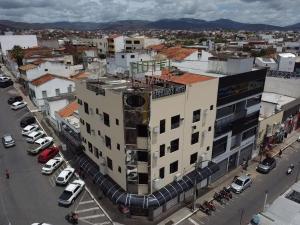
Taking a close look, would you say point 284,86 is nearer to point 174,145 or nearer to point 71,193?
point 174,145

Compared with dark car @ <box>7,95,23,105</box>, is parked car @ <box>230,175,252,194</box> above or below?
below

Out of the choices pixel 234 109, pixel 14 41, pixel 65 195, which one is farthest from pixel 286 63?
pixel 14 41

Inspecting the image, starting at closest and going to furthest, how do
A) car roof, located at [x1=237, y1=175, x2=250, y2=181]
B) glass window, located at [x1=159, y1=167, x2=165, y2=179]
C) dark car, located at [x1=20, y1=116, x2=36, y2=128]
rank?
glass window, located at [x1=159, y1=167, x2=165, y2=179] < car roof, located at [x1=237, y1=175, x2=250, y2=181] < dark car, located at [x1=20, y1=116, x2=36, y2=128]

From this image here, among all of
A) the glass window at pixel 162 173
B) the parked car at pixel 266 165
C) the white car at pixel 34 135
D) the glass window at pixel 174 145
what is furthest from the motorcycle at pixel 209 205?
the white car at pixel 34 135

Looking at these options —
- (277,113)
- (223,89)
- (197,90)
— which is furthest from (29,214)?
(277,113)

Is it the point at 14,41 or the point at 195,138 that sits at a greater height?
the point at 14,41

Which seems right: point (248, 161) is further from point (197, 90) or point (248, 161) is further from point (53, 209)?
point (53, 209)

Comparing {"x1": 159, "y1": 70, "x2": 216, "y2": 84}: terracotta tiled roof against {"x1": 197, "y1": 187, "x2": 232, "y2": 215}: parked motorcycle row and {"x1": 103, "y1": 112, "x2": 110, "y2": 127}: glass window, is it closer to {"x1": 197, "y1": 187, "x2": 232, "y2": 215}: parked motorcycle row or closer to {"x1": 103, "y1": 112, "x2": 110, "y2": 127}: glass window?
{"x1": 103, "y1": 112, "x2": 110, "y2": 127}: glass window

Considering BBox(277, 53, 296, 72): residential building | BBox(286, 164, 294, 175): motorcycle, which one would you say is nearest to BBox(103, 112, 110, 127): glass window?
BBox(286, 164, 294, 175): motorcycle
